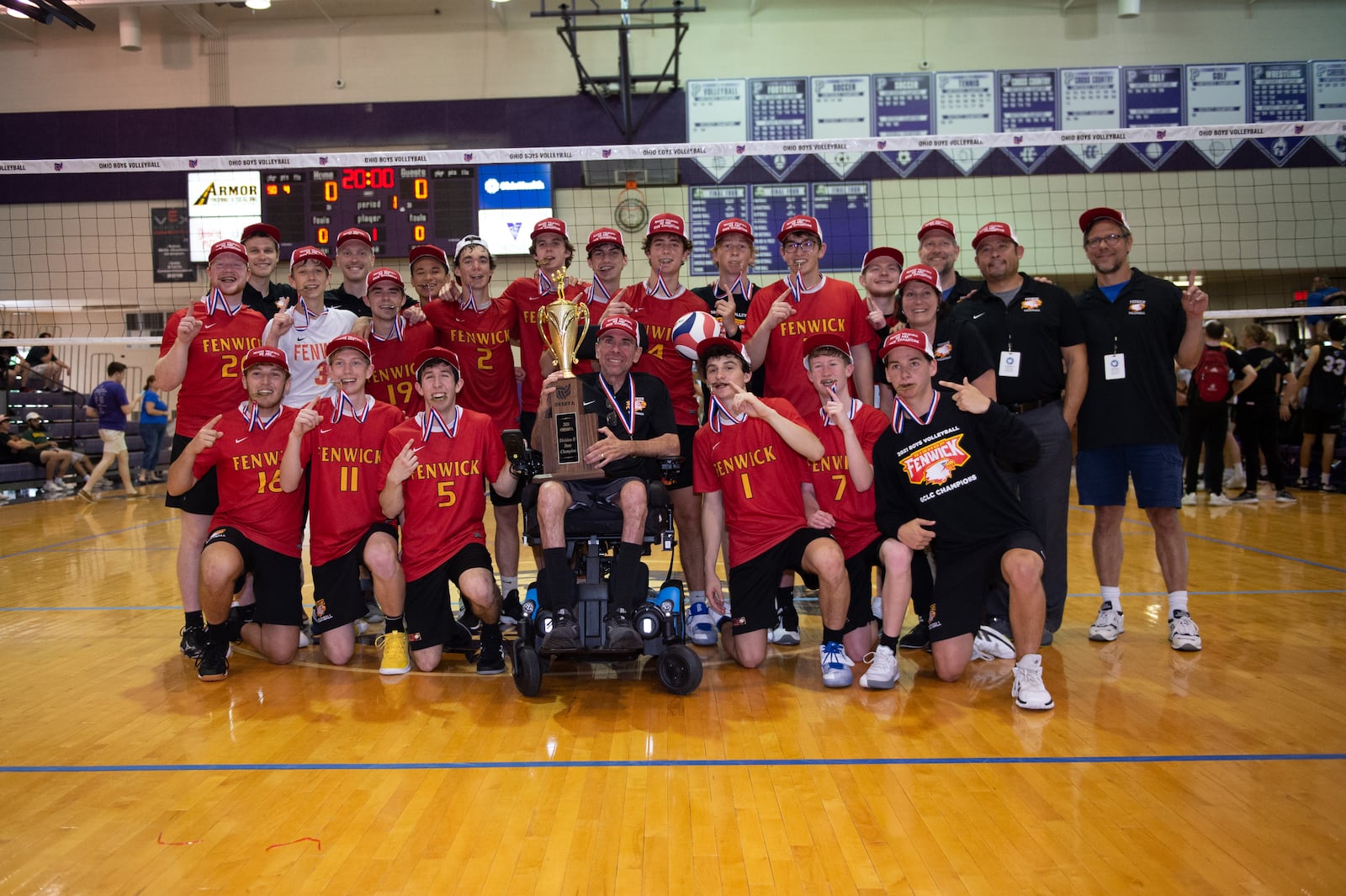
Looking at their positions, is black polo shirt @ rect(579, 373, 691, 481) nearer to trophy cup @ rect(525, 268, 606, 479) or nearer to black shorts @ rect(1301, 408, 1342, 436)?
trophy cup @ rect(525, 268, 606, 479)

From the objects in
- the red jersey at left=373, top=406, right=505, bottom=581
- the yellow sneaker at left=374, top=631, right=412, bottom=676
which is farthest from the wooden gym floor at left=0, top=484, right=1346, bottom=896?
the red jersey at left=373, top=406, right=505, bottom=581

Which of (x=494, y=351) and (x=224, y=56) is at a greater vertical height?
(x=224, y=56)

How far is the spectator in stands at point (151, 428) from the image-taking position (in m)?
15.1

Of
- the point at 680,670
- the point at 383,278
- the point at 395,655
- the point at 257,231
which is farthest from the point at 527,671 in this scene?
the point at 257,231

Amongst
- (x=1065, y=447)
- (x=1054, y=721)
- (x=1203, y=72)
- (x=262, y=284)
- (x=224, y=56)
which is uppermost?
(x=224, y=56)

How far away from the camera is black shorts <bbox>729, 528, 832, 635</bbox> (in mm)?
4551

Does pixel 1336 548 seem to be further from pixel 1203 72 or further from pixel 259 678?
pixel 1203 72

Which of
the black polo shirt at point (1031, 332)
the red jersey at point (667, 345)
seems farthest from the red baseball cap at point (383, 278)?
the black polo shirt at point (1031, 332)

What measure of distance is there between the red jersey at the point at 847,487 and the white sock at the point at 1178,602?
1.66 metres

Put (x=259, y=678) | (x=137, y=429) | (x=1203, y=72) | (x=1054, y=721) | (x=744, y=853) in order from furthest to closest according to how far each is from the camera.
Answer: (x=137, y=429)
(x=1203, y=72)
(x=259, y=678)
(x=1054, y=721)
(x=744, y=853)

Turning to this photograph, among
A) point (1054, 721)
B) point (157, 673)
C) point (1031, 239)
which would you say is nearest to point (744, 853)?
point (1054, 721)

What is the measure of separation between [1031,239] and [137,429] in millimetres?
16142

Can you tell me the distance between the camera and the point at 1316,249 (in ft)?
51.7

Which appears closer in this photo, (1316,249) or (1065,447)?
(1065,447)
